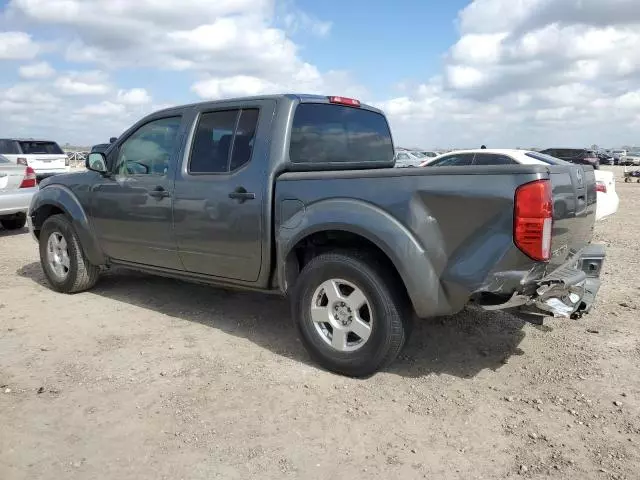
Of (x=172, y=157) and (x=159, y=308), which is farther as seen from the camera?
(x=159, y=308)

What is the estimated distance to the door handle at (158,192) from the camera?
4.73m

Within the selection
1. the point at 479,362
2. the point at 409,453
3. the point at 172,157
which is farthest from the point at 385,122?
the point at 409,453

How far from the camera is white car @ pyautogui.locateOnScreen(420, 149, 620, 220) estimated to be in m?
8.82

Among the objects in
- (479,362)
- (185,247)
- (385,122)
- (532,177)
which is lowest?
(479,362)

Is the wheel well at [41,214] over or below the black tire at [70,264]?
over

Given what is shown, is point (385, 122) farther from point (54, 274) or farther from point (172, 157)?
point (54, 274)

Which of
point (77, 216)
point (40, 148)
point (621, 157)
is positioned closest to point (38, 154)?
point (40, 148)

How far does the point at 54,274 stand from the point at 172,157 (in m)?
2.26

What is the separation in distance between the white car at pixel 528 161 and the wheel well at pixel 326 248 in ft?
13.3

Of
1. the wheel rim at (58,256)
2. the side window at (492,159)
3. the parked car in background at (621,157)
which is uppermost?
Result: the side window at (492,159)

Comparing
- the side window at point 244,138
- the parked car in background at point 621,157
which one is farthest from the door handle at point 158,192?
the parked car in background at point 621,157

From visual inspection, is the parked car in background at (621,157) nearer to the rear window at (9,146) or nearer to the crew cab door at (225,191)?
the rear window at (9,146)

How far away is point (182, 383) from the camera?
3.77 m

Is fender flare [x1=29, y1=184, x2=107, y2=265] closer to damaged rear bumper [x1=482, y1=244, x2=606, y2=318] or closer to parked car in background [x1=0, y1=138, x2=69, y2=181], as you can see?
damaged rear bumper [x1=482, y1=244, x2=606, y2=318]
